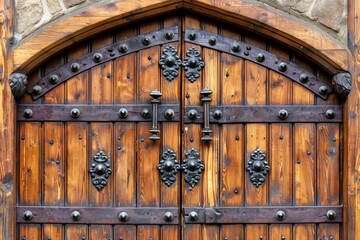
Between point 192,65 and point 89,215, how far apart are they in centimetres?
80

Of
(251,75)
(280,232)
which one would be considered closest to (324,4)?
(251,75)

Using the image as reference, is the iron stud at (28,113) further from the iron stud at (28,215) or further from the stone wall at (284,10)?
the iron stud at (28,215)

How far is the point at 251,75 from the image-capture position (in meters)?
2.67

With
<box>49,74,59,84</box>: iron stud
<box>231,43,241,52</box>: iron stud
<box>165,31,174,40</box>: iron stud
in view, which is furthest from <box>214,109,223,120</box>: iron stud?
<box>49,74,59,84</box>: iron stud

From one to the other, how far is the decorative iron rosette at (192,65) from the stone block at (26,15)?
2.21 feet

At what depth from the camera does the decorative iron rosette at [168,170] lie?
265 centimetres

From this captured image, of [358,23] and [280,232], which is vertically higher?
[358,23]

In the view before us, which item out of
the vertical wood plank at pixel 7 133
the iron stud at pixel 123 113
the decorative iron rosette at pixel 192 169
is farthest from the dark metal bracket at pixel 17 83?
the decorative iron rosette at pixel 192 169

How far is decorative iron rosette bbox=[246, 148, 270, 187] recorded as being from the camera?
8.70 feet

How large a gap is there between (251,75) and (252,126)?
0.23m

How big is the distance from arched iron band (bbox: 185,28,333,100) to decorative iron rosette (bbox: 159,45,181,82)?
0.09 meters

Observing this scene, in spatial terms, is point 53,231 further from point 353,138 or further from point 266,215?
point 353,138

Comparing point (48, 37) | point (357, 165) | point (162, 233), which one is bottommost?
point (162, 233)

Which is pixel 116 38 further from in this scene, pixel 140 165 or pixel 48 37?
pixel 140 165
